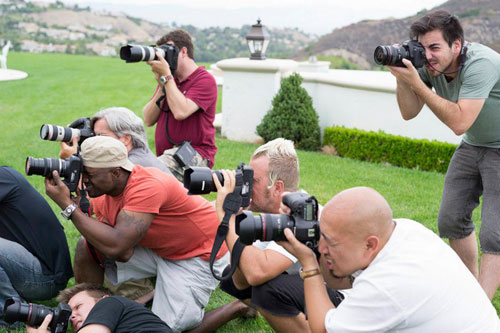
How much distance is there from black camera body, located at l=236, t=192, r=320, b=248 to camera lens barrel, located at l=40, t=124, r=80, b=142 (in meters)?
2.14

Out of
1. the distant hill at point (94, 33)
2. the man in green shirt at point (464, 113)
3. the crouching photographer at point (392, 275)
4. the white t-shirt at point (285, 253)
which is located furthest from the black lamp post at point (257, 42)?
the distant hill at point (94, 33)

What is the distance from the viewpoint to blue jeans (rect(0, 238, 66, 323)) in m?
3.54

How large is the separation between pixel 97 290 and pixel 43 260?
0.65 m

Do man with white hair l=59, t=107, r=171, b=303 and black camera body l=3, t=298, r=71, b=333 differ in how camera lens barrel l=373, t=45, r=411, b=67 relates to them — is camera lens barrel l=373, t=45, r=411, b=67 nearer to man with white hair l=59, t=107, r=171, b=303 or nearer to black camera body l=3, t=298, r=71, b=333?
man with white hair l=59, t=107, r=171, b=303

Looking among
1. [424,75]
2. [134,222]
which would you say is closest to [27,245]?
[134,222]

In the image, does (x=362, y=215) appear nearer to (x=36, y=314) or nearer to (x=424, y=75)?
(x=36, y=314)

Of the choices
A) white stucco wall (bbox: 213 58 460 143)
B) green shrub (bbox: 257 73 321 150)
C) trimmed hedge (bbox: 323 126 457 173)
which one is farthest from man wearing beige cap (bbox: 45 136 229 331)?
white stucco wall (bbox: 213 58 460 143)

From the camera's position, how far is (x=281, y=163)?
315 cm

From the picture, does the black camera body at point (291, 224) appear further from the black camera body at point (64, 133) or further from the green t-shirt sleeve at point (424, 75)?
Answer: the black camera body at point (64, 133)

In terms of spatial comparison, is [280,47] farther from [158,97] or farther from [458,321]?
[458,321]

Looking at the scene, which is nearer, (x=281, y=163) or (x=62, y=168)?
(x=281, y=163)

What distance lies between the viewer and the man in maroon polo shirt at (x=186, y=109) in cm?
496

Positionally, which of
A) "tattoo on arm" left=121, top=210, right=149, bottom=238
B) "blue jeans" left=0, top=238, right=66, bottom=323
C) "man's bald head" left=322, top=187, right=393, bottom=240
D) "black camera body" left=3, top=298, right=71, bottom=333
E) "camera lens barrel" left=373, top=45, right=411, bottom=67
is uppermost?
"camera lens barrel" left=373, top=45, right=411, bottom=67

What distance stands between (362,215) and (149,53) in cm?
285
